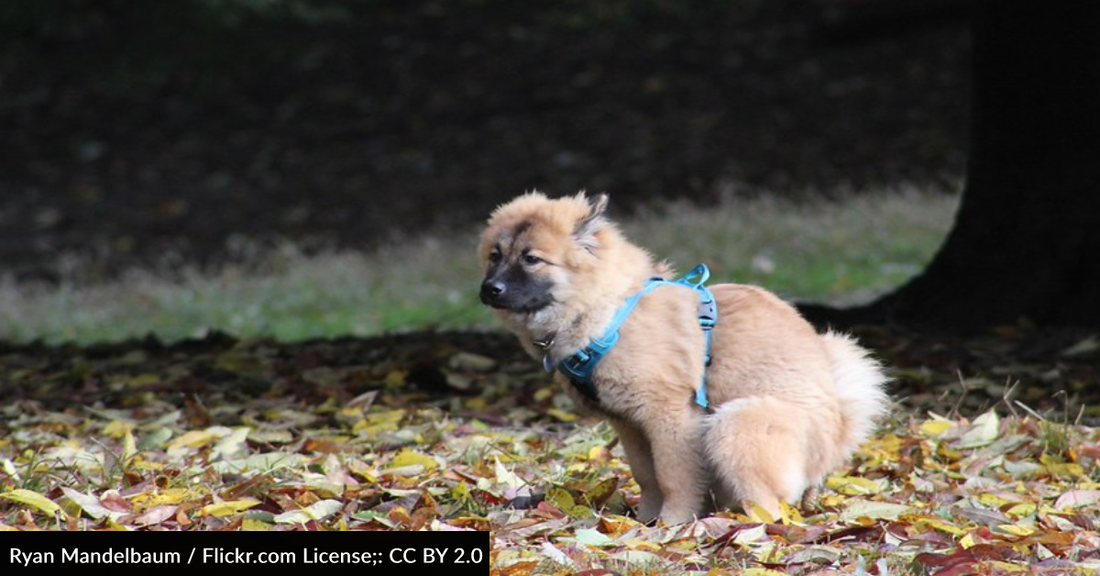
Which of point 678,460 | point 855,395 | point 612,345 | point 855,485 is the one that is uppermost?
point 612,345

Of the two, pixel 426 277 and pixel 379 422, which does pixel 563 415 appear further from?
pixel 426 277

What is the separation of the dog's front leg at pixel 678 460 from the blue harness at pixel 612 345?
12 centimetres

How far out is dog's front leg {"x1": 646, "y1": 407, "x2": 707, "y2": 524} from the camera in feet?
15.6

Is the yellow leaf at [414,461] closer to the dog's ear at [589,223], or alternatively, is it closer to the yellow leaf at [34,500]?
the dog's ear at [589,223]

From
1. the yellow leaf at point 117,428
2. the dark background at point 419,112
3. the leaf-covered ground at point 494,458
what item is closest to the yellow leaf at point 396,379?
the leaf-covered ground at point 494,458

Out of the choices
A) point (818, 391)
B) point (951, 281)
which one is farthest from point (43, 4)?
point (818, 391)

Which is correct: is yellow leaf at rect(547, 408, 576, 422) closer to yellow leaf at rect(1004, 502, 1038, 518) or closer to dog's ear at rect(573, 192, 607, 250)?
dog's ear at rect(573, 192, 607, 250)

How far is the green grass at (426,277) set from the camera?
10.8 metres

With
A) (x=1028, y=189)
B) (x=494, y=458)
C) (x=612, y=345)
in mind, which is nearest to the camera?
(x=612, y=345)

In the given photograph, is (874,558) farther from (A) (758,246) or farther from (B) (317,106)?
(B) (317,106)

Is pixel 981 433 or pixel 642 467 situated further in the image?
pixel 981 433

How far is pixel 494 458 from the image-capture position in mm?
5594

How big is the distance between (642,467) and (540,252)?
32.5 inches

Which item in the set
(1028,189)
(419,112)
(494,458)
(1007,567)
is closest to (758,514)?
(1007,567)
